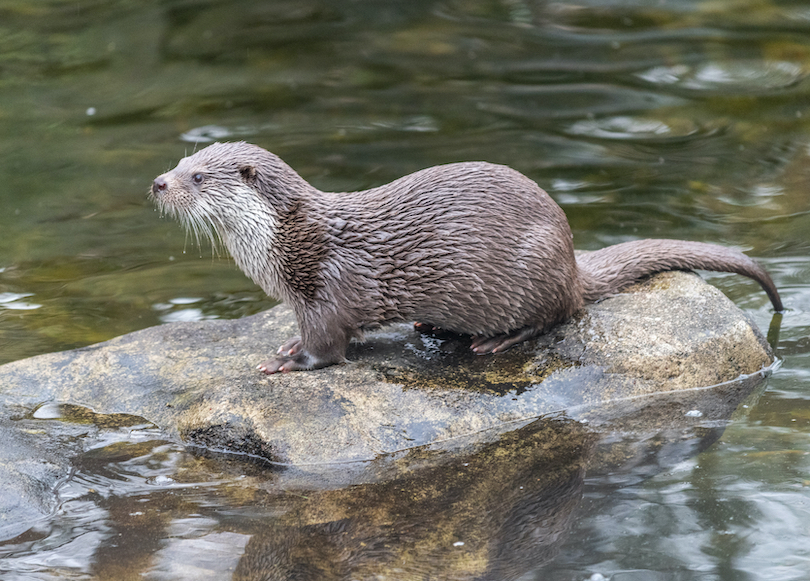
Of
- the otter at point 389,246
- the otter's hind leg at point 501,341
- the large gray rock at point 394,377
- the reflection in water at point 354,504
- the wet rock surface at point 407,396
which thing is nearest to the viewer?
the reflection in water at point 354,504

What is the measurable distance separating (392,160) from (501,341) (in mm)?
2949

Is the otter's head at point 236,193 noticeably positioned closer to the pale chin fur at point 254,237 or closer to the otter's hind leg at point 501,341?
the pale chin fur at point 254,237

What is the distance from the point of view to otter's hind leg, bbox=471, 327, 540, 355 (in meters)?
3.39

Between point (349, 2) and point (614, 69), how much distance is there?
239 centimetres

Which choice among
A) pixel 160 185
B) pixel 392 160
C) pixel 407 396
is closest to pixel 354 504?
pixel 407 396

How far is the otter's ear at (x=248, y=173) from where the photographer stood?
10.9ft

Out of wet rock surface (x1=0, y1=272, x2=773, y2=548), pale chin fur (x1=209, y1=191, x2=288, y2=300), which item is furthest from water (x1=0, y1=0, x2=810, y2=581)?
pale chin fur (x1=209, y1=191, x2=288, y2=300)

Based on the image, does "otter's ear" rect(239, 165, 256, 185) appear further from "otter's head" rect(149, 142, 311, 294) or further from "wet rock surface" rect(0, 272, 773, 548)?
"wet rock surface" rect(0, 272, 773, 548)

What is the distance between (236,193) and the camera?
3.34m

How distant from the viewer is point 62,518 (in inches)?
106

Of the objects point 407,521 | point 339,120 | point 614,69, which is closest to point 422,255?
point 407,521

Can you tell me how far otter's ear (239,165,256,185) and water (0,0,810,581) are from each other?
0.96m

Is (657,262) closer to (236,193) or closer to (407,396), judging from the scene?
(407,396)

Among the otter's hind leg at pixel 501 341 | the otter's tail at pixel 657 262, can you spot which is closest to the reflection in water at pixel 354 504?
the otter's hind leg at pixel 501 341
